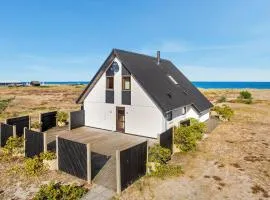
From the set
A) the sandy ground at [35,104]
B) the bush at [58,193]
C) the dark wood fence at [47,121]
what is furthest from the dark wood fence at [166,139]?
the sandy ground at [35,104]

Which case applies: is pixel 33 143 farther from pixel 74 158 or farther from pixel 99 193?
pixel 99 193

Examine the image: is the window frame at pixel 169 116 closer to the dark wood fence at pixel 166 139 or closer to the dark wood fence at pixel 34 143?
the dark wood fence at pixel 166 139

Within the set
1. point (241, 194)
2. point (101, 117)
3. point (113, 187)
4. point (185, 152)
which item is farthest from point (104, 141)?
point (241, 194)

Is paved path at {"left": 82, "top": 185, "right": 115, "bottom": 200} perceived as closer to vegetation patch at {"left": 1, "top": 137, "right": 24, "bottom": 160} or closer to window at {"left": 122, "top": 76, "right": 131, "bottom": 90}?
vegetation patch at {"left": 1, "top": 137, "right": 24, "bottom": 160}

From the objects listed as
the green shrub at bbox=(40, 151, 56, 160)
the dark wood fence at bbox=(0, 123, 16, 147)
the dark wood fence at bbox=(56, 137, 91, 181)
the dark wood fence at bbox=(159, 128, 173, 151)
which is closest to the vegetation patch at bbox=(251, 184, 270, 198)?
the dark wood fence at bbox=(159, 128, 173, 151)

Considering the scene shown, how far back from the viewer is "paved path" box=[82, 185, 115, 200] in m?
9.81

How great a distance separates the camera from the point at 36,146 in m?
14.0

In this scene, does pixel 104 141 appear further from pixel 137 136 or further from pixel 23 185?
pixel 23 185

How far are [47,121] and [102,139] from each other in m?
7.48

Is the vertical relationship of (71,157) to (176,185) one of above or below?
above

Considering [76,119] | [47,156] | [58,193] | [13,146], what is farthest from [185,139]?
[76,119]

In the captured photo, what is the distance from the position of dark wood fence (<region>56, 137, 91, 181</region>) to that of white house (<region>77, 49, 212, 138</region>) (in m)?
8.00

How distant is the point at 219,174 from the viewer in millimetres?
12500

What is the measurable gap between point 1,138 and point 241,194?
53.7 feet
